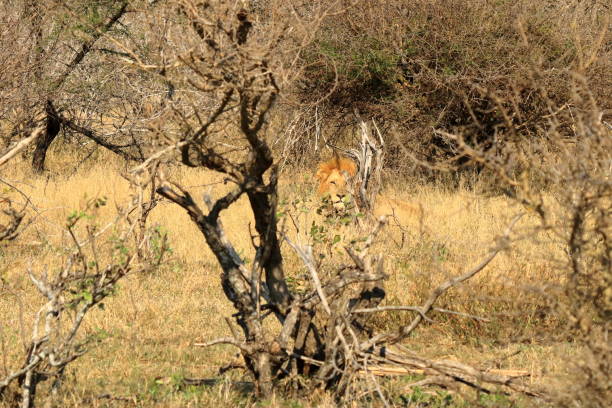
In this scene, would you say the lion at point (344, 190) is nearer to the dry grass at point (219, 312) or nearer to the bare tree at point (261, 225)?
the dry grass at point (219, 312)

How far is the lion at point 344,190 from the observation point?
998cm

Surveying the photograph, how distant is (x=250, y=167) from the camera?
4664 millimetres

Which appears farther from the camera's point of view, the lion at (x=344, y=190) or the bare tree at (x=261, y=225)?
the lion at (x=344, y=190)

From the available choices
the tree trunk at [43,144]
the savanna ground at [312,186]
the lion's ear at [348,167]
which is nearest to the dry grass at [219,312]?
the savanna ground at [312,186]

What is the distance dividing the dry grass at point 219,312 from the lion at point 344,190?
0.18 m

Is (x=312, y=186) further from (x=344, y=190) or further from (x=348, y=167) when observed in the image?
(x=344, y=190)

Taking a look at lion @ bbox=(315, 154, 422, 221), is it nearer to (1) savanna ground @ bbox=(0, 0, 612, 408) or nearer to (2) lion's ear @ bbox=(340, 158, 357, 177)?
(2) lion's ear @ bbox=(340, 158, 357, 177)

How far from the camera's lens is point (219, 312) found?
752 centimetres

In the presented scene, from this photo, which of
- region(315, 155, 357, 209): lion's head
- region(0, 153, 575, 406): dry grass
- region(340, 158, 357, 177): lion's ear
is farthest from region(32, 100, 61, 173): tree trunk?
region(340, 158, 357, 177): lion's ear

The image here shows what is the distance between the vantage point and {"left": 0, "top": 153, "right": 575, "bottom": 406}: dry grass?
505cm

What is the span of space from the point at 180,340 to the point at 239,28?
3144 mm

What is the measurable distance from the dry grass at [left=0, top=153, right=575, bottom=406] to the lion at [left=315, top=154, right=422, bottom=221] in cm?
18

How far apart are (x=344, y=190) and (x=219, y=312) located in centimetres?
305

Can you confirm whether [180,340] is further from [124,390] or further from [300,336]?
[300,336]
